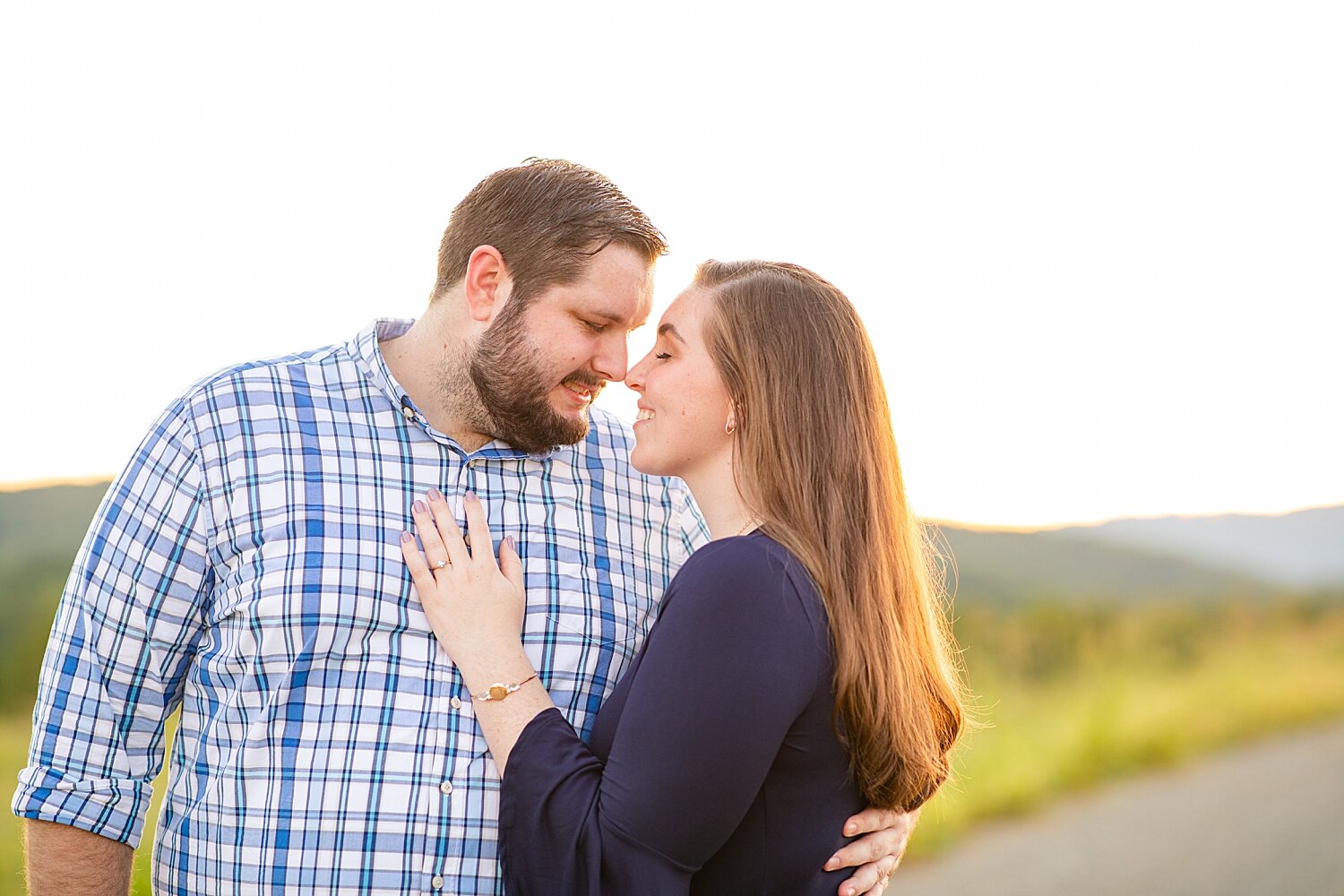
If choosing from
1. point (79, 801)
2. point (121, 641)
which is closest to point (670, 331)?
point (121, 641)

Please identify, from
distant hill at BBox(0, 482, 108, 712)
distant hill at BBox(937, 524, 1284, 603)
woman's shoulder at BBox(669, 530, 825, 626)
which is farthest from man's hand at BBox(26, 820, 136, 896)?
distant hill at BBox(937, 524, 1284, 603)

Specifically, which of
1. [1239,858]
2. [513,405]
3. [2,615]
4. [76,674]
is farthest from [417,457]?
[1239,858]

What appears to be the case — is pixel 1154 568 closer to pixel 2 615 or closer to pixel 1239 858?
pixel 1239 858

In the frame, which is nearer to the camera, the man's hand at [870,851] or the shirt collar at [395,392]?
the man's hand at [870,851]

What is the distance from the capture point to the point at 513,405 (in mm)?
2125

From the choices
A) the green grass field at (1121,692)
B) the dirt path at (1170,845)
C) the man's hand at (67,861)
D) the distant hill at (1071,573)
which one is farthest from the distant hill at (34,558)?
the distant hill at (1071,573)

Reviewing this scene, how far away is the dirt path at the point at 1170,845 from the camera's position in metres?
7.12

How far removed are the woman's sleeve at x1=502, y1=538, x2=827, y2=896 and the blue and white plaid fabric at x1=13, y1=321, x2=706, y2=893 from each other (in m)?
0.25

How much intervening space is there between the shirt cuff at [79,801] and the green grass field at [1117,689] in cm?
598

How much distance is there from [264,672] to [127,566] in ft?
0.91

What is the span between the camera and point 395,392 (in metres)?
2.14

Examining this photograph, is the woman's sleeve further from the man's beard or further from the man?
the man's beard

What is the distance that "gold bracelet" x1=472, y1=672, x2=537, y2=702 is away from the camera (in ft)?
6.06

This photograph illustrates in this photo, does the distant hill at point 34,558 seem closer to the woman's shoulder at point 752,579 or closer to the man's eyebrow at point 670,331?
the man's eyebrow at point 670,331
